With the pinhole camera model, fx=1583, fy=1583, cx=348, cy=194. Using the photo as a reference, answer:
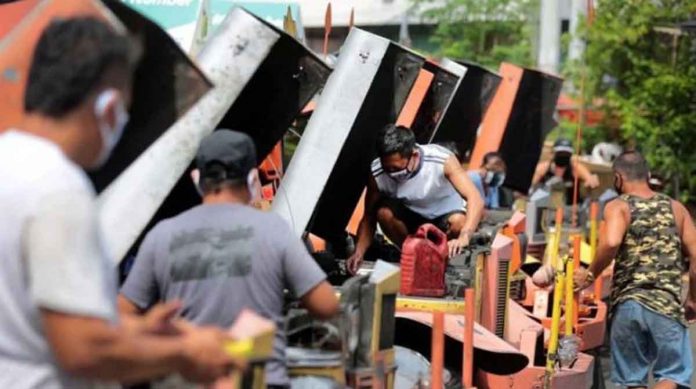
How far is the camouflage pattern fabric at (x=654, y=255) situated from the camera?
32.3 feet

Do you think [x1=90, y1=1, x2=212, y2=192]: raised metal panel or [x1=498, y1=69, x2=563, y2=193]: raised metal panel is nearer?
[x1=90, y1=1, x2=212, y2=192]: raised metal panel

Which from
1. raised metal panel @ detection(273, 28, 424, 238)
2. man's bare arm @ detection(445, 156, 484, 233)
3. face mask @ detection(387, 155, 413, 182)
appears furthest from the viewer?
man's bare arm @ detection(445, 156, 484, 233)

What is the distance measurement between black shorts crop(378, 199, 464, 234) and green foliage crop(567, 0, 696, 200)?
45.2 ft

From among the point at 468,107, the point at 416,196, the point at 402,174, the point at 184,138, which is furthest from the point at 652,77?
the point at 184,138

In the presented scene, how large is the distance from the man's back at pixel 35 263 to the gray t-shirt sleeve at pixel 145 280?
1.61 m

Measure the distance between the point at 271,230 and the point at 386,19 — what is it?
48.8 metres

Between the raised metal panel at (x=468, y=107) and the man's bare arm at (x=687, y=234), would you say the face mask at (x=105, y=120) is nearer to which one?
the man's bare arm at (x=687, y=234)

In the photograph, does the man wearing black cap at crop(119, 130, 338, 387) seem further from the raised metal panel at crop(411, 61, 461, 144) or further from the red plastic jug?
the raised metal panel at crop(411, 61, 461, 144)

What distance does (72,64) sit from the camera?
150 inches

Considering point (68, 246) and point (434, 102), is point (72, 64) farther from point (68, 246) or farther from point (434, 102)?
point (434, 102)

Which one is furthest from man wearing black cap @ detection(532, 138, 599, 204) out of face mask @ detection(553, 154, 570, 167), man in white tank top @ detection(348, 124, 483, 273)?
man in white tank top @ detection(348, 124, 483, 273)

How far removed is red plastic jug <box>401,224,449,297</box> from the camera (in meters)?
8.55

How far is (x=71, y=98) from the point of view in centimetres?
381

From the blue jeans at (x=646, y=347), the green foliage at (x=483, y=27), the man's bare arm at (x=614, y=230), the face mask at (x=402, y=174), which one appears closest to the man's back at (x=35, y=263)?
Result: the face mask at (x=402, y=174)
